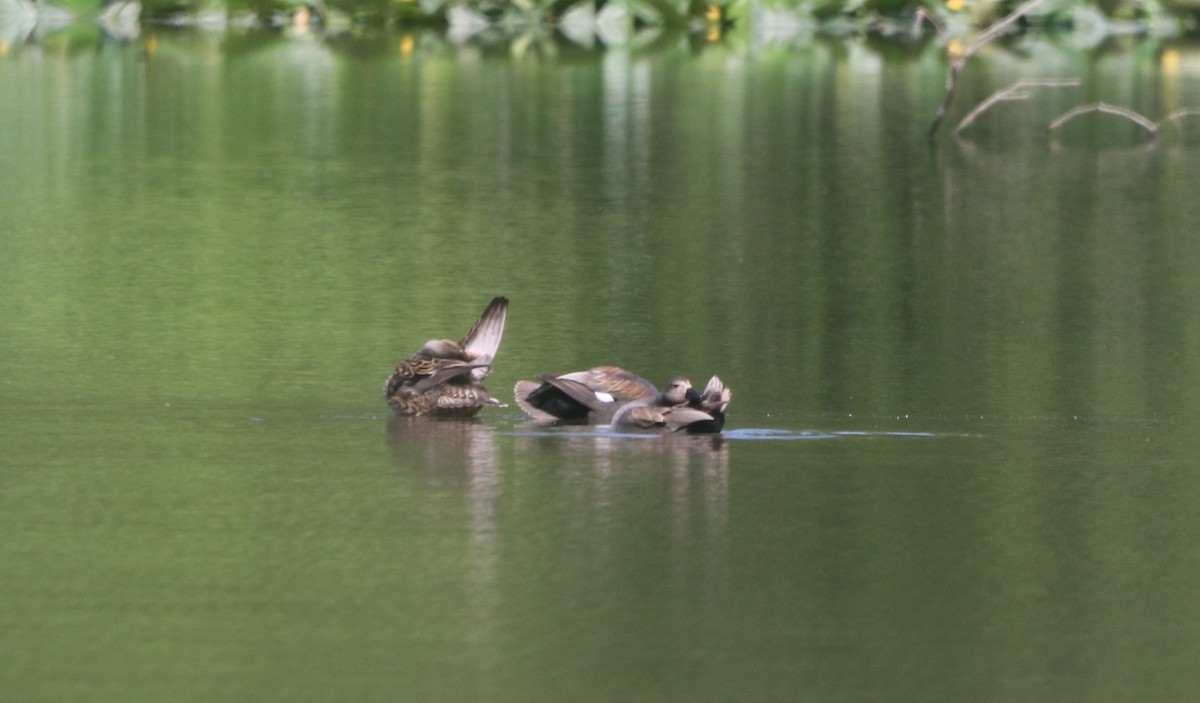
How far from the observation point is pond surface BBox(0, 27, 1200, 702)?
4039mm

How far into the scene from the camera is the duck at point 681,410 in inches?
232

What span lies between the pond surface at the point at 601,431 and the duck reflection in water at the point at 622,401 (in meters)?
0.09

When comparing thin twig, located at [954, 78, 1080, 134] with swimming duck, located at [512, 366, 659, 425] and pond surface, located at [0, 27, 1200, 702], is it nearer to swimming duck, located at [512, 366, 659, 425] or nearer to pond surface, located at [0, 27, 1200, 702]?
pond surface, located at [0, 27, 1200, 702]

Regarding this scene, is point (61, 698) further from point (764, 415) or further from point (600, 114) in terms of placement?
point (600, 114)

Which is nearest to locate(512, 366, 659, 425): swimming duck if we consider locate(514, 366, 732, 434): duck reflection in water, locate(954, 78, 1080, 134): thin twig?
locate(514, 366, 732, 434): duck reflection in water

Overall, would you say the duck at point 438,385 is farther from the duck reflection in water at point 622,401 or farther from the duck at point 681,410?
the duck at point 681,410

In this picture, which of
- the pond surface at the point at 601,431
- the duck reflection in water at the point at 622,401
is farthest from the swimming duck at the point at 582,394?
the pond surface at the point at 601,431

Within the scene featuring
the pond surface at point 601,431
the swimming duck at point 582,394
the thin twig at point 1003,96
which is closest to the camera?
the pond surface at point 601,431

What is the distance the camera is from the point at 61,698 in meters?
3.71

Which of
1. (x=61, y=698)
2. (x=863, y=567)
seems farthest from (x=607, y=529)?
(x=61, y=698)

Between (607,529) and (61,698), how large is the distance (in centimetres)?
147

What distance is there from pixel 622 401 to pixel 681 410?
227 millimetres

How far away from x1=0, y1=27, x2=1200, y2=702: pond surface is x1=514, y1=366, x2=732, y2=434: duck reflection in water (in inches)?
3.4

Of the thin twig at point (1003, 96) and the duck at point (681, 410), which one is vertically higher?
the thin twig at point (1003, 96)
